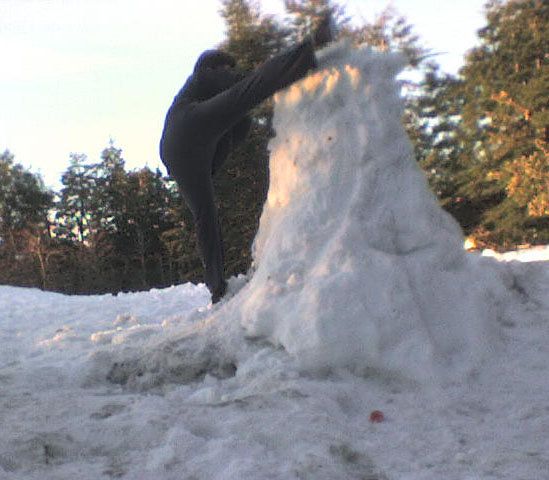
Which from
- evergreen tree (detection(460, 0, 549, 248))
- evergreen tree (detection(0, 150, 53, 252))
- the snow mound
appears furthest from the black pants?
evergreen tree (detection(0, 150, 53, 252))

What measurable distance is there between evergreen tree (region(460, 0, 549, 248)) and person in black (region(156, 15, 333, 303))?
49.5 ft

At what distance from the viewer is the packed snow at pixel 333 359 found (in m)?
1.81

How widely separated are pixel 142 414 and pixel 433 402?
3.85ft

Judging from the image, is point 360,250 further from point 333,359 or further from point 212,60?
point 212,60

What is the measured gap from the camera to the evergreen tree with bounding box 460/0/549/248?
18281 millimetres

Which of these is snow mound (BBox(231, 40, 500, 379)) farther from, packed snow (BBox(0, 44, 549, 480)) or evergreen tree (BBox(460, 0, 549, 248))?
evergreen tree (BBox(460, 0, 549, 248))

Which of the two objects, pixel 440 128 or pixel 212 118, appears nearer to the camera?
pixel 212 118

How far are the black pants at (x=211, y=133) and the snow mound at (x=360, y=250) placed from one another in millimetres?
162

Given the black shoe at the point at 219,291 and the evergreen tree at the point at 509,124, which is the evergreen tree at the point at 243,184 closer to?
the evergreen tree at the point at 509,124

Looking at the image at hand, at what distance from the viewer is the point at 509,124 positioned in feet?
66.8

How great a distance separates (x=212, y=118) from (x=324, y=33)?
924 millimetres

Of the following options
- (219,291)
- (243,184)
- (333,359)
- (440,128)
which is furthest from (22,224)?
(333,359)

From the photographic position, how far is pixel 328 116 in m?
3.12

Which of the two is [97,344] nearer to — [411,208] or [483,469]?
[411,208]
